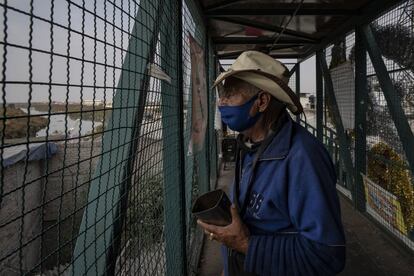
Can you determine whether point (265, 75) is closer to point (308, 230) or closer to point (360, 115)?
point (308, 230)

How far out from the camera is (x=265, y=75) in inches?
66.2

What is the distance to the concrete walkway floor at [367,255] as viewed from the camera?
418 centimetres

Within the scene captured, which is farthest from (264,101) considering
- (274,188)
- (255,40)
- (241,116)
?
(255,40)

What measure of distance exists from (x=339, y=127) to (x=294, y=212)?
572 cm

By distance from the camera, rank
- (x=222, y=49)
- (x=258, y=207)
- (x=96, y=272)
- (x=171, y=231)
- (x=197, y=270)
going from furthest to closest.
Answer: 1. (x=222, y=49)
2. (x=197, y=270)
3. (x=171, y=231)
4. (x=258, y=207)
5. (x=96, y=272)

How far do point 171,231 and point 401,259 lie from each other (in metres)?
3.24

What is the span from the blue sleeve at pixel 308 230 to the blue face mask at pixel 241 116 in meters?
0.32

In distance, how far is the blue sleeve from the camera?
1425mm

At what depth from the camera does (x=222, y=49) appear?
883cm

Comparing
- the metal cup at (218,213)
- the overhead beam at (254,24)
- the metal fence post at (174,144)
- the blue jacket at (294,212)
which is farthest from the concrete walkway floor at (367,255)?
the overhead beam at (254,24)

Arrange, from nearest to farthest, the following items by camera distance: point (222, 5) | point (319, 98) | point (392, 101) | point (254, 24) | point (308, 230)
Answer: point (308, 230)
point (392, 101)
point (222, 5)
point (254, 24)
point (319, 98)

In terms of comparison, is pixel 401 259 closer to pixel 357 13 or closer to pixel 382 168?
pixel 382 168

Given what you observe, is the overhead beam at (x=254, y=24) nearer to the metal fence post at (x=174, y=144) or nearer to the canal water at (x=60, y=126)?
the metal fence post at (x=174, y=144)

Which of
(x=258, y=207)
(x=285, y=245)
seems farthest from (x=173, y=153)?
(x=285, y=245)
